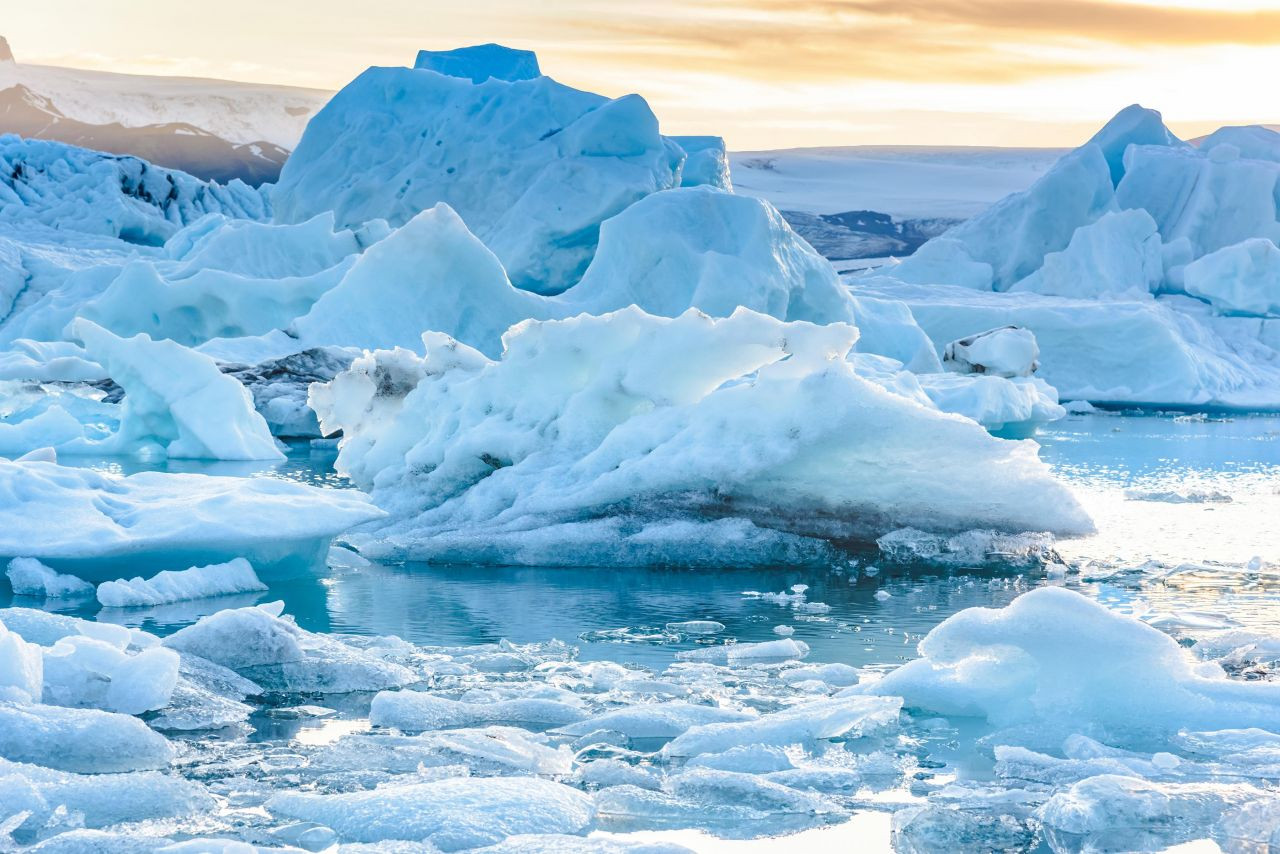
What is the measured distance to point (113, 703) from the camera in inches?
175

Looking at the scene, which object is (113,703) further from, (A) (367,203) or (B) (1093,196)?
(B) (1093,196)

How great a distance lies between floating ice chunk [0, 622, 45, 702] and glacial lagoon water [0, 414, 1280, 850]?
1.56ft

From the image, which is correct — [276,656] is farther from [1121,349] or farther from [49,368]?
[1121,349]

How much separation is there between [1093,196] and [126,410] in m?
19.9

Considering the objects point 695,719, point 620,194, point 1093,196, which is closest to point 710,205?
point 620,194

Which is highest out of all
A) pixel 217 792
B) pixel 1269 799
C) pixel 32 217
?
pixel 1269 799

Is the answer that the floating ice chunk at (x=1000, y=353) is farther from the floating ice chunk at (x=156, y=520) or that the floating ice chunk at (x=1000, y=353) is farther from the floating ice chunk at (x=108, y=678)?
the floating ice chunk at (x=108, y=678)

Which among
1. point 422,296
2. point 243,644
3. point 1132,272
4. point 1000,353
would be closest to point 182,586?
point 243,644

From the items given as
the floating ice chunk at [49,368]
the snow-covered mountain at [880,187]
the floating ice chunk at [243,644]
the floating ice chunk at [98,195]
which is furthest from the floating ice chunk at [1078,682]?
the snow-covered mountain at [880,187]

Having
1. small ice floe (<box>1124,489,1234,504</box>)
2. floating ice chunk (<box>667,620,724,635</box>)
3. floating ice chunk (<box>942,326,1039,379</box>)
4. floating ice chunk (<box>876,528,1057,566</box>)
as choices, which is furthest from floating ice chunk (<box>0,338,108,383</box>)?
floating ice chunk (<box>667,620,724,635</box>)

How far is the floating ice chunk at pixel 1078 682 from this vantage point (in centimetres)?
441

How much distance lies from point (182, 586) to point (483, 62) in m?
27.2

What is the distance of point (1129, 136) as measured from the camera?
31.3 metres

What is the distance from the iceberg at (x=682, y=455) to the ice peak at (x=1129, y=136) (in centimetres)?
2481
